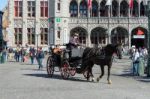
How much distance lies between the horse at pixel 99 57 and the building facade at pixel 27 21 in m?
45.1

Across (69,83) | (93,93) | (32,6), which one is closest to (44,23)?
(32,6)

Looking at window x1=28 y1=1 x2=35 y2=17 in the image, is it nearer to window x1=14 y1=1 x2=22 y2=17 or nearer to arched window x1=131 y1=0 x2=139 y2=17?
window x1=14 y1=1 x2=22 y2=17

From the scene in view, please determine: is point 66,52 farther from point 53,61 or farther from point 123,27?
point 123,27

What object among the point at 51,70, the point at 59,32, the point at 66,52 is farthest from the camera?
the point at 59,32

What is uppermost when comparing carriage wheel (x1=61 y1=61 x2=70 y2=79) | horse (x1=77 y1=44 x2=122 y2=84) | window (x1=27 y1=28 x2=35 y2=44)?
window (x1=27 y1=28 x2=35 y2=44)

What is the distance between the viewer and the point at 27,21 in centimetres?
6962

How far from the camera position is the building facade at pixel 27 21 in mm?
69250

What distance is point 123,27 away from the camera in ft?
226

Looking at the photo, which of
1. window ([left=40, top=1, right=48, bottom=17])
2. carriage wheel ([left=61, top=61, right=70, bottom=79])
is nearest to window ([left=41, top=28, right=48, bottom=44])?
window ([left=40, top=1, right=48, bottom=17])

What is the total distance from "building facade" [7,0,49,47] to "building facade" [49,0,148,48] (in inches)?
57.2

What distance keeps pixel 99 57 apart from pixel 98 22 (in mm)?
46158

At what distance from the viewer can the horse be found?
898 inches

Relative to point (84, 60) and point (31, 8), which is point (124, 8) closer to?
point (31, 8)

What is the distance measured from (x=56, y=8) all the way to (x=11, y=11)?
660 cm
